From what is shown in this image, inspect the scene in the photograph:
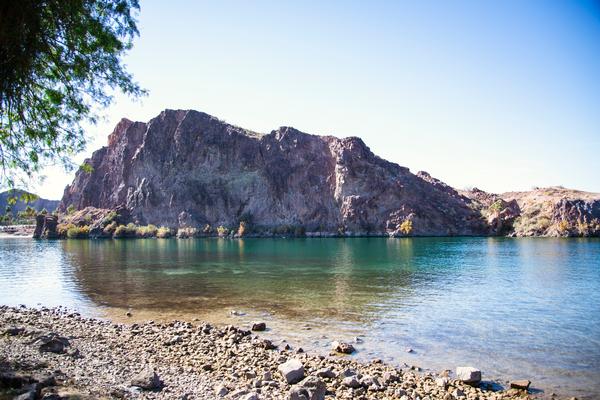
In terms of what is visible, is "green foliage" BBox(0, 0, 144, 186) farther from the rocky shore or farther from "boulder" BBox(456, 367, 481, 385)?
"boulder" BBox(456, 367, 481, 385)

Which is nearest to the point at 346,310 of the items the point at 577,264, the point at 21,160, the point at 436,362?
the point at 436,362

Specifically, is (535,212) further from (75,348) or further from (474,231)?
(75,348)

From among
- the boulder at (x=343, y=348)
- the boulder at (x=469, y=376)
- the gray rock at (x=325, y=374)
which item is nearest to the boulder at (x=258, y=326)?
the boulder at (x=343, y=348)

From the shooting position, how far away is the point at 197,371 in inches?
680

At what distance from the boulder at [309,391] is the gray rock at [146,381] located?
177 inches

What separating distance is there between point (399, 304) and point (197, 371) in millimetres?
21085

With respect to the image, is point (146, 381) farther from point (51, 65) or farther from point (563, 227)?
point (563, 227)

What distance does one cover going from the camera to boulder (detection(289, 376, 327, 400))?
13.0 meters

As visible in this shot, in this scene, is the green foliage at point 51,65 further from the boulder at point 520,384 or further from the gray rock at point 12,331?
the boulder at point 520,384

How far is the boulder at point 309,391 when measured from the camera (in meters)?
13.0

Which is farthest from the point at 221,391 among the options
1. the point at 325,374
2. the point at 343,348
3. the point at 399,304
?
the point at 399,304

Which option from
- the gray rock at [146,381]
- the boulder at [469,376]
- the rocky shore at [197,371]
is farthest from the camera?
the boulder at [469,376]

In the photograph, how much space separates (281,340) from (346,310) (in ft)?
31.8

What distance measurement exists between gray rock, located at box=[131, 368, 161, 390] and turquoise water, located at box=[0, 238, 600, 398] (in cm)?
979
